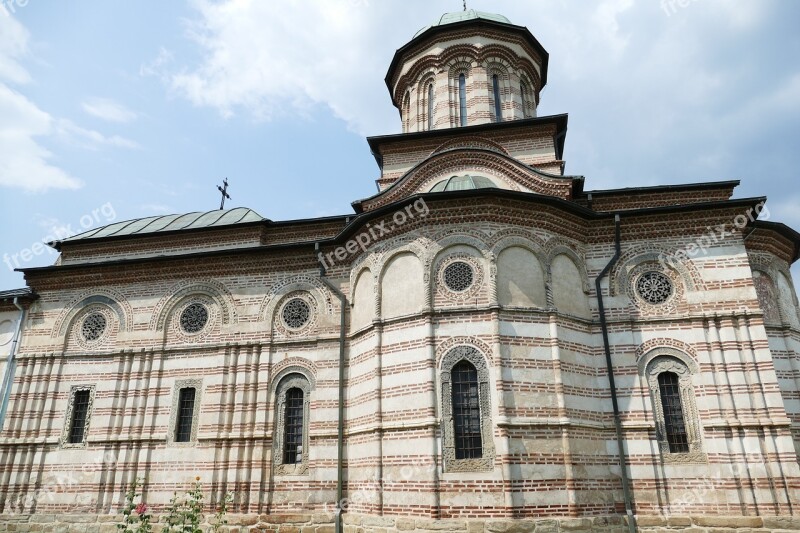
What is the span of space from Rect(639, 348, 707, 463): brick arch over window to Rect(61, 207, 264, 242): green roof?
9.43 metres

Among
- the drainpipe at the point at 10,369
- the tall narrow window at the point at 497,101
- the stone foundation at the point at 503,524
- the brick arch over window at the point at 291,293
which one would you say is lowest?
the stone foundation at the point at 503,524

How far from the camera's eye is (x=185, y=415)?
36.9 ft

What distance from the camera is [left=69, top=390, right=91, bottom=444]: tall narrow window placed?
11.6 metres

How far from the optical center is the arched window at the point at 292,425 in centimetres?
1048

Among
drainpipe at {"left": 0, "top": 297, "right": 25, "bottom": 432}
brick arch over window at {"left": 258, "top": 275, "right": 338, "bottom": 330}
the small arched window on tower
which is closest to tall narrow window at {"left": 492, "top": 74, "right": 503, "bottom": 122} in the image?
the small arched window on tower

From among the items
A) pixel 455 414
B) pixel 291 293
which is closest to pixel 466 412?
pixel 455 414

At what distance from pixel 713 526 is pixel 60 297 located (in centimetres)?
1413

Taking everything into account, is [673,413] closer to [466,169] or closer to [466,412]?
[466,412]

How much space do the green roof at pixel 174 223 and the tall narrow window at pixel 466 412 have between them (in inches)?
279

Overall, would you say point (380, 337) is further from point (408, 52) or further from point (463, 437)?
point (408, 52)

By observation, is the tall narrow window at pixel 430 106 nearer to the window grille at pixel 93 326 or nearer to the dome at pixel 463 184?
the dome at pixel 463 184

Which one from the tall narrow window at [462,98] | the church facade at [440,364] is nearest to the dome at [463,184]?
the church facade at [440,364]

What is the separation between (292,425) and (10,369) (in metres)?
7.05

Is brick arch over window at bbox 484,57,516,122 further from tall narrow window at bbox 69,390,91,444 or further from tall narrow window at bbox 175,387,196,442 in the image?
tall narrow window at bbox 69,390,91,444
